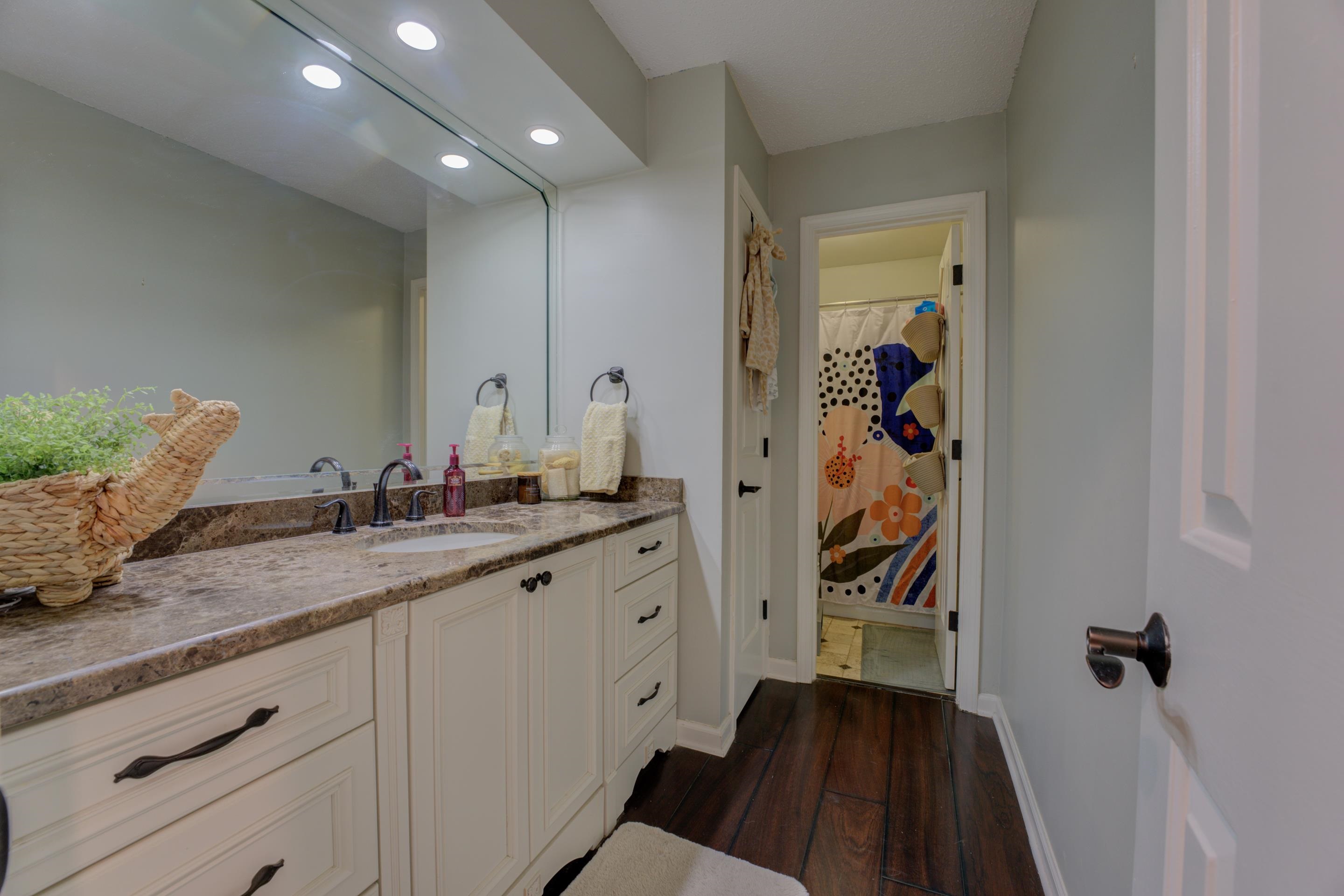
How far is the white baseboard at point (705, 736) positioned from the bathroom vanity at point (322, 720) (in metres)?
0.50

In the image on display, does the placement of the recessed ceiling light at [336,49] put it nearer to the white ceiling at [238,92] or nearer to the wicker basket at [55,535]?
the white ceiling at [238,92]

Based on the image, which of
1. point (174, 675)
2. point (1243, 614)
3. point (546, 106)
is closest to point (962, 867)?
point (1243, 614)

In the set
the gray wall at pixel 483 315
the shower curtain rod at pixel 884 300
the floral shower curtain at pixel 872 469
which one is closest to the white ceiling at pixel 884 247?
the shower curtain rod at pixel 884 300

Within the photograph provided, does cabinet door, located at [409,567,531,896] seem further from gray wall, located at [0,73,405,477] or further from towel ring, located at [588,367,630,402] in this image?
towel ring, located at [588,367,630,402]

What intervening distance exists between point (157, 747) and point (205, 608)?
0.20 metres

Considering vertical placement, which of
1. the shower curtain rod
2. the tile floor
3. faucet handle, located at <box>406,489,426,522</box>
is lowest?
the tile floor

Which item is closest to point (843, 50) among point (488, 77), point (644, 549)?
point (488, 77)

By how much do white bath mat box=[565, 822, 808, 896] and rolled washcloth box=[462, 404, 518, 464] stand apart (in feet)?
4.21

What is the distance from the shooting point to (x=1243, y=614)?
14.5 inches

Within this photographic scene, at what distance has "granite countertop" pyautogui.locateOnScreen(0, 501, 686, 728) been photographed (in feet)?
1.83

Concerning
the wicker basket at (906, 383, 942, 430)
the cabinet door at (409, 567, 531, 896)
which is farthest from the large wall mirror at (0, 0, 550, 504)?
the wicker basket at (906, 383, 942, 430)

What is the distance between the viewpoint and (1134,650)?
51 cm

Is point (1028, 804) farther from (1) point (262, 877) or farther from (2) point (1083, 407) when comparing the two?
(1) point (262, 877)

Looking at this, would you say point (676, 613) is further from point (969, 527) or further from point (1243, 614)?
point (1243, 614)
